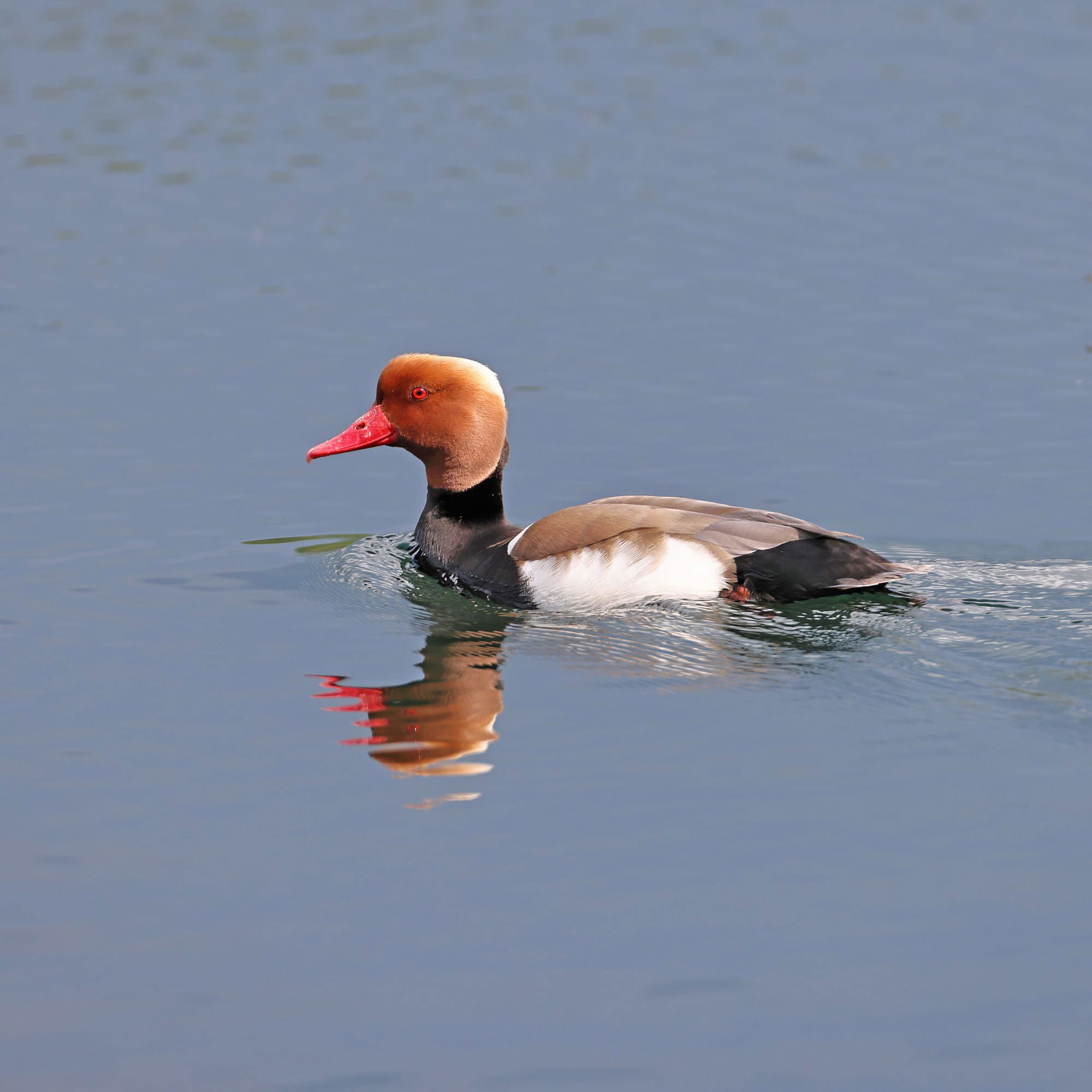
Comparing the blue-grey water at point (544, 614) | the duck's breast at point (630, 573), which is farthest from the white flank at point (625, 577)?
the blue-grey water at point (544, 614)

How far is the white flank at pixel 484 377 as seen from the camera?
28.2ft

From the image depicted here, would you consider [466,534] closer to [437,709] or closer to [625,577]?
[625,577]

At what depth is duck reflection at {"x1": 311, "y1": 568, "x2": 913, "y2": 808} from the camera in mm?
6379

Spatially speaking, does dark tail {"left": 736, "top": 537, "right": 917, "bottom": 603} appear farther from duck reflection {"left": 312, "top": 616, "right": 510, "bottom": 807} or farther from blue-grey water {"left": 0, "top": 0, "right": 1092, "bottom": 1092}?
duck reflection {"left": 312, "top": 616, "right": 510, "bottom": 807}

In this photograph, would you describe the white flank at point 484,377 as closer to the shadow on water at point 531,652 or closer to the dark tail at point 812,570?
the shadow on water at point 531,652

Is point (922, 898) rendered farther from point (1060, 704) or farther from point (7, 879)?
point (7, 879)

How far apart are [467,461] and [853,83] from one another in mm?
10087

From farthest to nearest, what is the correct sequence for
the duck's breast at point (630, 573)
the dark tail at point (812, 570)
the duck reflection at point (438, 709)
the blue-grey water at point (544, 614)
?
the duck's breast at point (630, 573), the dark tail at point (812, 570), the duck reflection at point (438, 709), the blue-grey water at point (544, 614)

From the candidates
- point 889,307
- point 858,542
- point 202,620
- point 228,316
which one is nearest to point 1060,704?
point 858,542

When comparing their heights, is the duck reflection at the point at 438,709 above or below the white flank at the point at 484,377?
below

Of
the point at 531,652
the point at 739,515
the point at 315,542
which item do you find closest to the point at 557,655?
the point at 531,652

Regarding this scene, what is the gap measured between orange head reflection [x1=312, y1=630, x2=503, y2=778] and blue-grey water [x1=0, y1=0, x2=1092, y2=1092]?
0.12ft

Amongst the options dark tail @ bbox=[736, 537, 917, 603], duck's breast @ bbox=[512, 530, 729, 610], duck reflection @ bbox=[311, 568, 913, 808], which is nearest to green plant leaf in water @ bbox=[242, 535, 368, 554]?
duck reflection @ bbox=[311, 568, 913, 808]

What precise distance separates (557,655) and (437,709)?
80 centimetres
